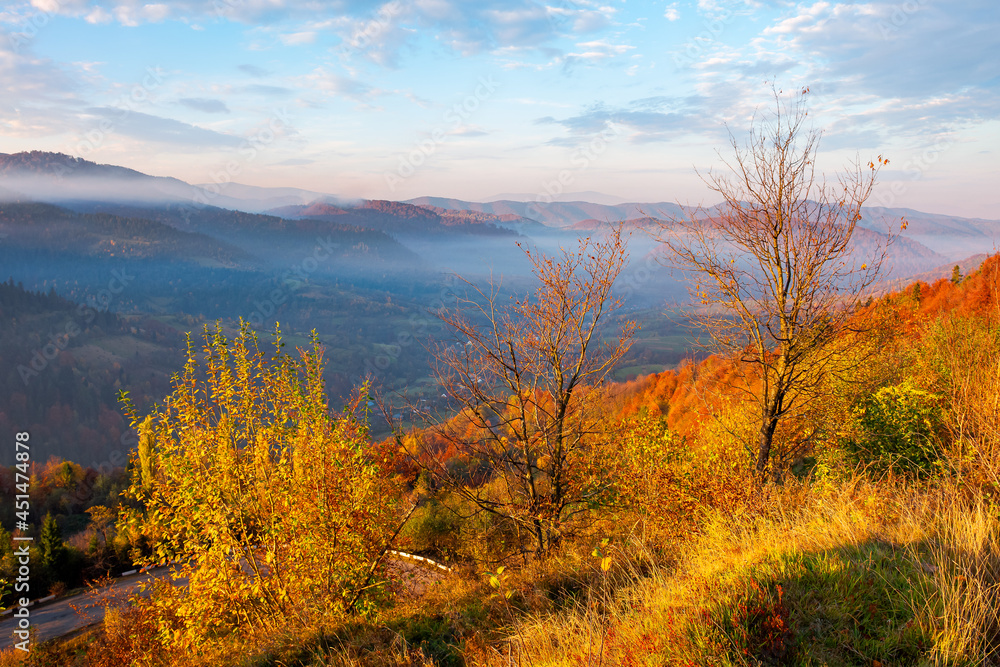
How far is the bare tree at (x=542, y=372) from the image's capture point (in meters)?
10.3

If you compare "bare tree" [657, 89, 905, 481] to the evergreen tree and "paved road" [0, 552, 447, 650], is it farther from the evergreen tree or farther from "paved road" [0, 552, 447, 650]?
the evergreen tree

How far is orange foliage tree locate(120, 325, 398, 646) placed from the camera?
31.1 feet

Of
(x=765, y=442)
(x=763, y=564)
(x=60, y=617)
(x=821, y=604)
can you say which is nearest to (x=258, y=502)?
(x=763, y=564)

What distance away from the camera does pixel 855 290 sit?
8.95 metres

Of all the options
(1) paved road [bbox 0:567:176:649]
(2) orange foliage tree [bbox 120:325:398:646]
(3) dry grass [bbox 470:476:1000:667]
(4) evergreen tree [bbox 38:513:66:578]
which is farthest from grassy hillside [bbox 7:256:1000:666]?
(4) evergreen tree [bbox 38:513:66:578]

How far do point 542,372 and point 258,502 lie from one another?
21.2ft

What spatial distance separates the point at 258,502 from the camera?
34.4 feet

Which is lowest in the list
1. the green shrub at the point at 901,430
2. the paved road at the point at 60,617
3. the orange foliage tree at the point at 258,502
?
the paved road at the point at 60,617

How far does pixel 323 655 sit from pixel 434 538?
19856 millimetres

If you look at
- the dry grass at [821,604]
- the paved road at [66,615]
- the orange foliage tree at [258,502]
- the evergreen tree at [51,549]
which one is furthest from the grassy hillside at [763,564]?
the evergreen tree at [51,549]

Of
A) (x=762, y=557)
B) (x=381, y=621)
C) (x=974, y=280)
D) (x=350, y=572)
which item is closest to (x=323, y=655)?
(x=381, y=621)

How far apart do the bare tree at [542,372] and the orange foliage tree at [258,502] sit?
5.78 feet

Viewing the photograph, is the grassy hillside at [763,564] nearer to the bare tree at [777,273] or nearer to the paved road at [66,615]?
the bare tree at [777,273]

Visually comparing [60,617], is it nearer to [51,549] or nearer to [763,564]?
[51,549]
